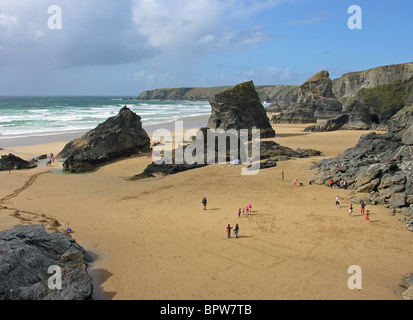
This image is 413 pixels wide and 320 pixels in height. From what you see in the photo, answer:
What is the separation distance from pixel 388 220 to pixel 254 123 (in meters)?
28.0

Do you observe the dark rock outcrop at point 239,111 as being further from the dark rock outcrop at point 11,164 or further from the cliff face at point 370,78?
the cliff face at point 370,78

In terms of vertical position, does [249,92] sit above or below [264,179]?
above

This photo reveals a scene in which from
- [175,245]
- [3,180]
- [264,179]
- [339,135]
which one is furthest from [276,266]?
[339,135]

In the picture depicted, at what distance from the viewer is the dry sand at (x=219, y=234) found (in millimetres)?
11195

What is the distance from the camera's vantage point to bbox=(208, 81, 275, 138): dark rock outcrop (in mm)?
41531

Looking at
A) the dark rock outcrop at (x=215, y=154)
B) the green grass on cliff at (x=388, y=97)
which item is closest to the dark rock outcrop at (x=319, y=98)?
the green grass on cliff at (x=388, y=97)

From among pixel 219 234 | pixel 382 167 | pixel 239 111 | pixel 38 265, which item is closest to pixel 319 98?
pixel 239 111

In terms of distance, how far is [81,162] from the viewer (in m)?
30.5

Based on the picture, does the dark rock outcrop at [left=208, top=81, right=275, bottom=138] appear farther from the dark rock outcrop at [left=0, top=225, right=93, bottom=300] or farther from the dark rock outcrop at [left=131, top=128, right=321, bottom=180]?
the dark rock outcrop at [left=0, top=225, right=93, bottom=300]

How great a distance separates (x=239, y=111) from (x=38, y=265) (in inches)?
1348

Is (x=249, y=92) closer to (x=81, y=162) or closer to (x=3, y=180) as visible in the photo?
(x=81, y=162)

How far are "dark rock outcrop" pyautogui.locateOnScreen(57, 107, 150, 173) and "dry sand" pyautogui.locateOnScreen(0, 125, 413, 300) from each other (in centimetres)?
570

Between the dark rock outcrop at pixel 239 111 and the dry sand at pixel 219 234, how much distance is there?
16530 millimetres

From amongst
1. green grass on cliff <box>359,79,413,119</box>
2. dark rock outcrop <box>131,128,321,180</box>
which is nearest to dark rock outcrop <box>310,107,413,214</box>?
dark rock outcrop <box>131,128,321,180</box>
